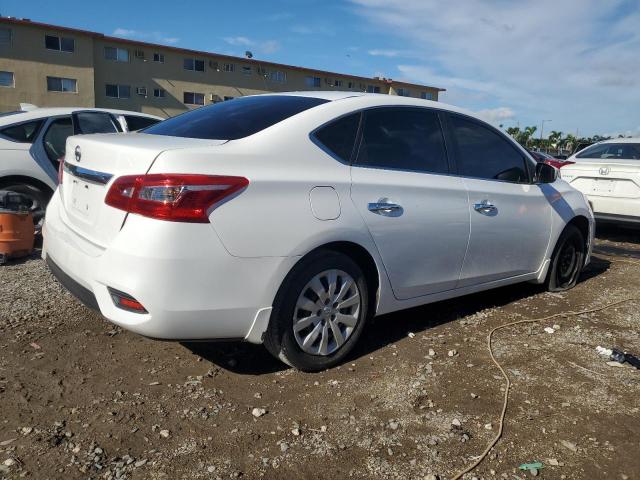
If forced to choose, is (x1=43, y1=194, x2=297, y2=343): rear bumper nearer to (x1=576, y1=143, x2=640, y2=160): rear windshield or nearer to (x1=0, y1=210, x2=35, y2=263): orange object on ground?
(x1=0, y1=210, x2=35, y2=263): orange object on ground

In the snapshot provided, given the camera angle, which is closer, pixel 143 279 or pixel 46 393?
pixel 143 279

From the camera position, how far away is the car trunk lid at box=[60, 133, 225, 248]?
8.90ft

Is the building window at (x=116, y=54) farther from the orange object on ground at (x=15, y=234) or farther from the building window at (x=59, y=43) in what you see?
the orange object on ground at (x=15, y=234)

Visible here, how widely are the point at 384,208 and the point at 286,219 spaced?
760mm

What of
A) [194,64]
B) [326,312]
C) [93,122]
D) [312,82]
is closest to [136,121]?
[93,122]

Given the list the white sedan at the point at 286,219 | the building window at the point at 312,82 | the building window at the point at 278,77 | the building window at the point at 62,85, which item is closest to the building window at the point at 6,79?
the building window at the point at 62,85

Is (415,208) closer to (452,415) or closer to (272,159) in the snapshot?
(272,159)

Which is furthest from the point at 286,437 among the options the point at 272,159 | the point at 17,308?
the point at 17,308

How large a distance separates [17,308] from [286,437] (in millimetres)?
2612

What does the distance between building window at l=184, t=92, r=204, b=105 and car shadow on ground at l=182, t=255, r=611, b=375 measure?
3915 centimetres

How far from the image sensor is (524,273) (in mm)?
4703

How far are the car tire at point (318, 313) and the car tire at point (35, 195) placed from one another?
4268mm

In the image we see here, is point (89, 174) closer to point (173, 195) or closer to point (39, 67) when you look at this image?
point (173, 195)

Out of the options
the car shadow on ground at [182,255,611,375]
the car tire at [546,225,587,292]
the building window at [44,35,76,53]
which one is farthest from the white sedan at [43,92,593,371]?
the building window at [44,35,76,53]
